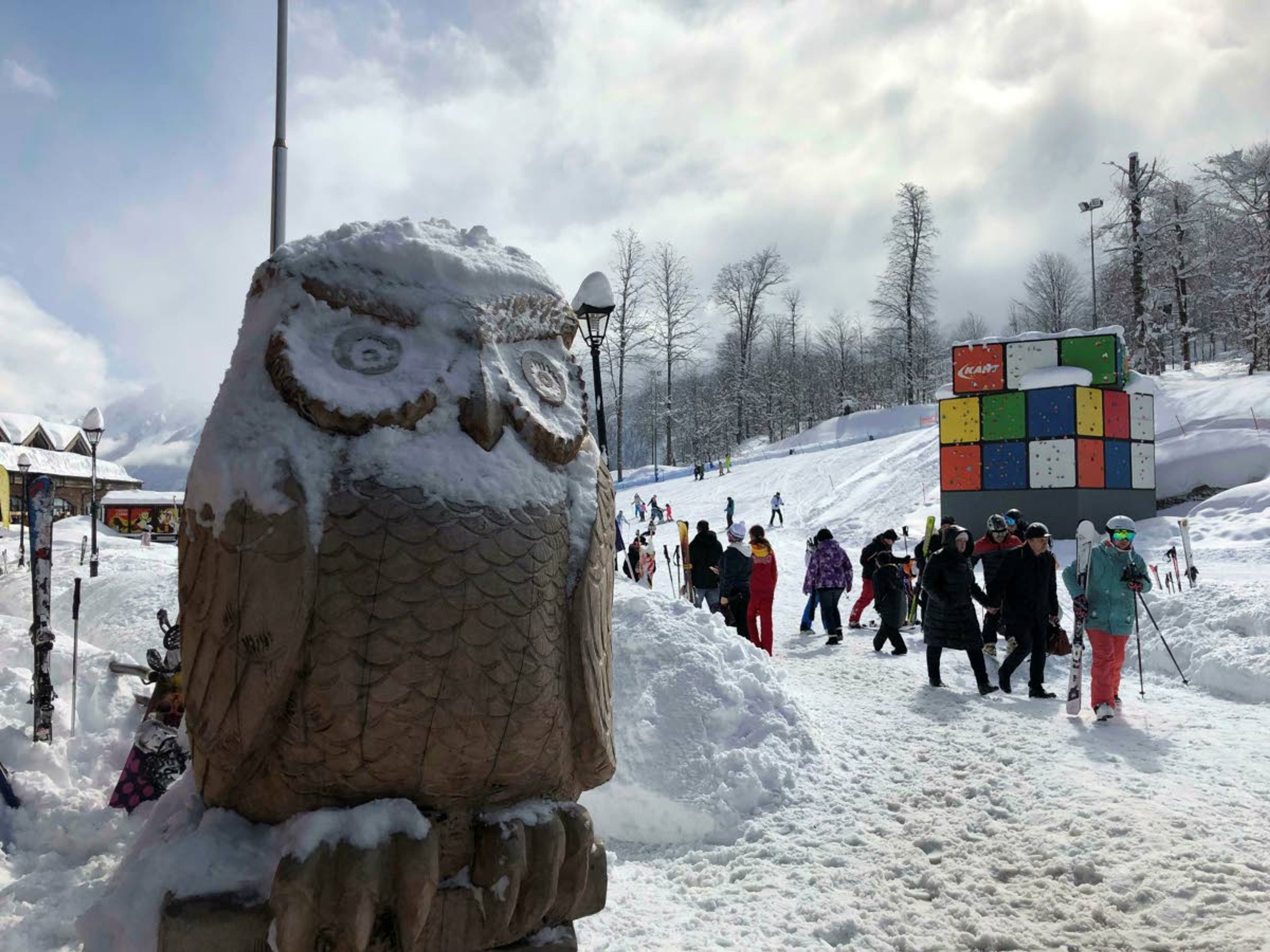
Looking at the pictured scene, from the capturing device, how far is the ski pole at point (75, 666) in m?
4.78

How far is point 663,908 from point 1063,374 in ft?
51.5

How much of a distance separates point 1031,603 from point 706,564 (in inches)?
136

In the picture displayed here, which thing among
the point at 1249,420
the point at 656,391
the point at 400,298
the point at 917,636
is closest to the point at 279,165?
the point at 400,298

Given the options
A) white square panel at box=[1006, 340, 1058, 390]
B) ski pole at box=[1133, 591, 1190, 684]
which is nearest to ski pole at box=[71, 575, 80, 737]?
ski pole at box=[1133, 591, 1190, 684]

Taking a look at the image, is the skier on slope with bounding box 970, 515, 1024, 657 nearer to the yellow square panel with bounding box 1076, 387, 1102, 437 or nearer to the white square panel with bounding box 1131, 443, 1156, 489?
the yellow square panel with bounding box 1076, 387, 1102, 437

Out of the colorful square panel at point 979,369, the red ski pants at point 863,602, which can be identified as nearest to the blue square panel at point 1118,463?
the colorful square panel at point 979,369

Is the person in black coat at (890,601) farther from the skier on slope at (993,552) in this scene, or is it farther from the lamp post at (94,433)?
the lamp post at (94,433)

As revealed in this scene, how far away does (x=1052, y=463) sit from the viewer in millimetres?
15977

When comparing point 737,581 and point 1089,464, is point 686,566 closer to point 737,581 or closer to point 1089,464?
point 737,581

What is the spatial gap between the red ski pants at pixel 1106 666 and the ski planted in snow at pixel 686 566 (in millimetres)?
4252

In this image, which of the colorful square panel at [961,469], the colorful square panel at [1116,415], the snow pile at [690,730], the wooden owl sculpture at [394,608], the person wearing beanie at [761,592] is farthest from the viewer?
the colorful square panel at [961,469]

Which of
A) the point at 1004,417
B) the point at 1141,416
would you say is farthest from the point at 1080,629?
the point at 1141,416

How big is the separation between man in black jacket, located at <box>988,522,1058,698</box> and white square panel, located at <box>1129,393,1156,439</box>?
39.1 feet

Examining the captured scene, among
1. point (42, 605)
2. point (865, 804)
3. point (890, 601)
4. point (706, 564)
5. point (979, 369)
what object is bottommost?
point (865, 804)
